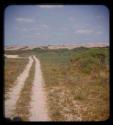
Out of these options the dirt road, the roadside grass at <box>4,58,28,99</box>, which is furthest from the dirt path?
the roadside grass at <box>4,58,28,99</box>

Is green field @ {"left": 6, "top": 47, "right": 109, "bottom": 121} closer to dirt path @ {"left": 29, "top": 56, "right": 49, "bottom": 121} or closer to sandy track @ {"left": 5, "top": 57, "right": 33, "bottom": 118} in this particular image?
dirt path @ {"left": 29, "top": 56, "right": 49, "bottom": 121}

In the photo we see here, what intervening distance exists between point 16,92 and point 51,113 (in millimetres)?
409

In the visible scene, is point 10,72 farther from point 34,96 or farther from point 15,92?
point 34,96

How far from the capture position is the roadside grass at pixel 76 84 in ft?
9.33

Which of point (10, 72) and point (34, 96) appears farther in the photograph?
point (34, 96)

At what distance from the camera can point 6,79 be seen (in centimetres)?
283

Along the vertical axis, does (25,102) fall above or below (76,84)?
below

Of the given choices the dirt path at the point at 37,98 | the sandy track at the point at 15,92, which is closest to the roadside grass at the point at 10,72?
the sandy track at the point at 15,92

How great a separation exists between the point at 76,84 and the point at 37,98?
0.41 metres

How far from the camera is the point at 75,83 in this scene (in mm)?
2908

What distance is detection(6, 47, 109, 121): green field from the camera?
2.84m

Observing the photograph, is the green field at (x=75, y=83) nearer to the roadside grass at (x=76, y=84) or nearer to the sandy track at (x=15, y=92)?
the roadside grass at (x=76, y=84)

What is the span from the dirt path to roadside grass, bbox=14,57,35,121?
40 mm

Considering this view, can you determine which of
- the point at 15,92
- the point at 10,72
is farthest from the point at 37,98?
the point at 10,72
